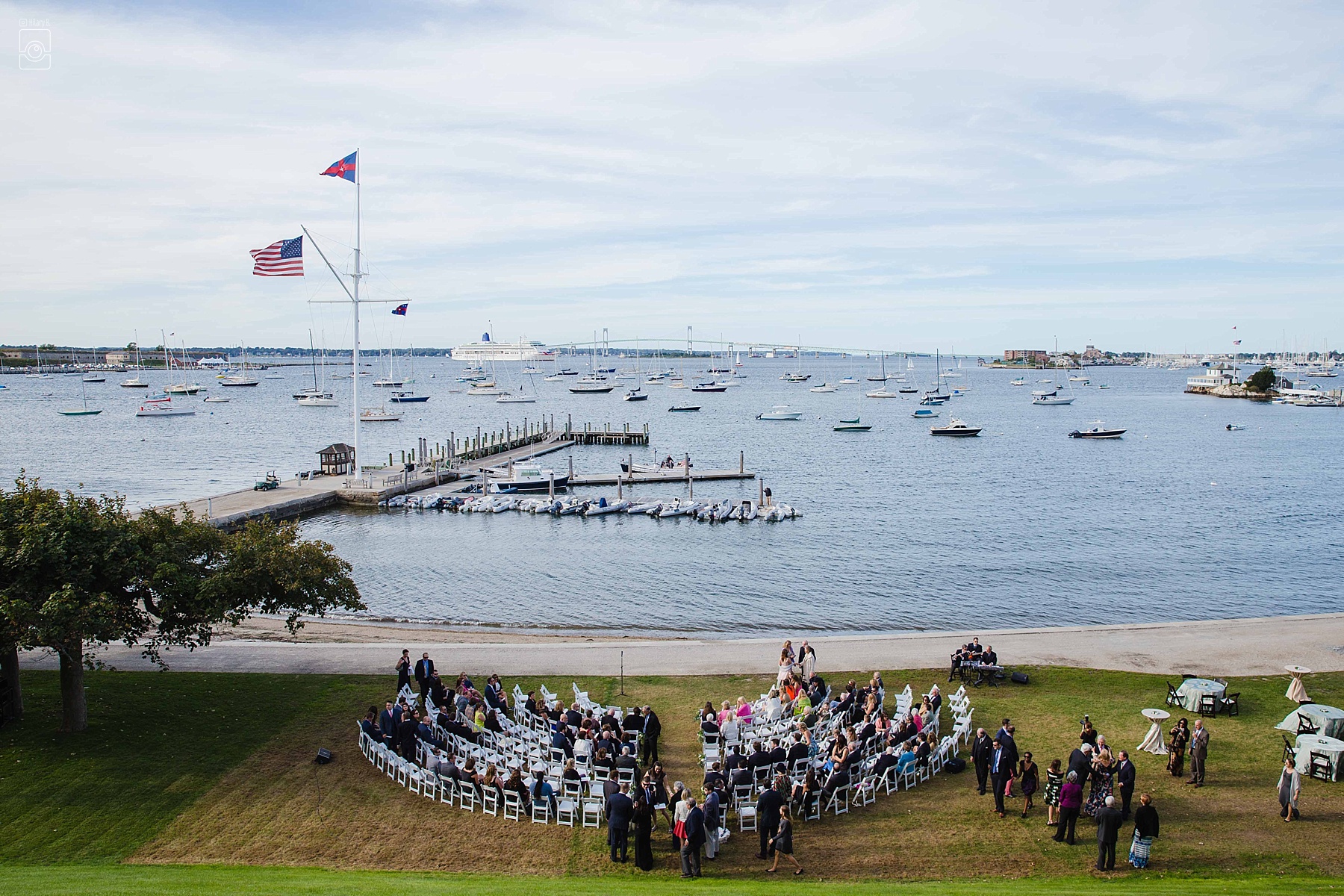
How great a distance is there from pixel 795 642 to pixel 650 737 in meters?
10.5

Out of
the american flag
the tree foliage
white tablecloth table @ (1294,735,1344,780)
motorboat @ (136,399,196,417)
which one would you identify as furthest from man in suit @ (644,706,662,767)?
the tree foliage

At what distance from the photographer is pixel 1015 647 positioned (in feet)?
80.9

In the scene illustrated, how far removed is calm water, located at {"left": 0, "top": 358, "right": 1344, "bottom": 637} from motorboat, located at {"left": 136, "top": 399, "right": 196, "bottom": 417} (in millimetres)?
29599

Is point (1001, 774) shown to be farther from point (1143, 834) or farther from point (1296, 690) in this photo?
point (1296, 690)

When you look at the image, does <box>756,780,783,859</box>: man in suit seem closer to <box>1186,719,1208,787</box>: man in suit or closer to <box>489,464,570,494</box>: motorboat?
<box>1186,719,1208,787</box>: man in suit

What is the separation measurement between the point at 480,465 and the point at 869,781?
58733 millimetres

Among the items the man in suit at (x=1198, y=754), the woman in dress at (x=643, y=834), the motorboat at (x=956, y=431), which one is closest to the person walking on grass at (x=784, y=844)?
the woman in dress at (x=643, y=834)

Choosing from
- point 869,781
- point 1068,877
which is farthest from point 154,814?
point 1068,877

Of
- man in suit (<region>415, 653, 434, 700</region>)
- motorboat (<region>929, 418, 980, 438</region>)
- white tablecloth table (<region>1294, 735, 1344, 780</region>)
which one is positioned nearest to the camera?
white tablecloth table (<region>1294, 735, 1344, 780</region>)

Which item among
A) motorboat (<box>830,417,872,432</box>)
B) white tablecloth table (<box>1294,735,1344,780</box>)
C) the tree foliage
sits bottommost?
white tablecloth table (<box>1294,735,1344,780</box>)

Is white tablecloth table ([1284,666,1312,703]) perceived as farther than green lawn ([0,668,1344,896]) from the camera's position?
Yes

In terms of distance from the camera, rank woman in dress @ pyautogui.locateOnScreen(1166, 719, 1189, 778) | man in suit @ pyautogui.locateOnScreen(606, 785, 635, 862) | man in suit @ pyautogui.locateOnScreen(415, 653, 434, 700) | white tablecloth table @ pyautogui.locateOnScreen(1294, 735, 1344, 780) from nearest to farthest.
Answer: man in suit @ pyautogui.locateOnScreen(606, 785, 635, 862)
white tablecloth table @ pyautogui.locateOnScreen(1294, 735, 1344, 780)
woman in dress @ pyautogui.locateOnScreen(1166, 719, 1189, 778)
man in suit @ pyautogui.locateOnScreen(415, 653, 434, 700)

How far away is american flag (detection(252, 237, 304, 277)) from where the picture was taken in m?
44.5

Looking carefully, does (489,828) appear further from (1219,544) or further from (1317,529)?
(1317,529)
